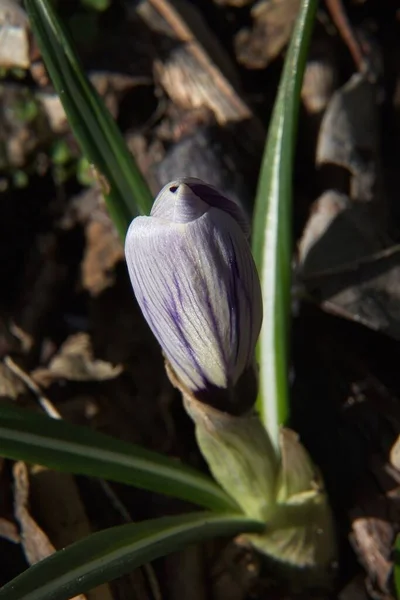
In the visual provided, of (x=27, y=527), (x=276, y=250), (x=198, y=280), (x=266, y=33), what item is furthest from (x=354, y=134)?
(x=27, y=527)

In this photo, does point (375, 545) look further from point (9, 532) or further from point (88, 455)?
point (9, 532)

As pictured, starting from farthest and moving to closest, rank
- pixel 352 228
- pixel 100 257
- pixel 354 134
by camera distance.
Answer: pixel 100 257 → pixel 354 134 → pixel 352 228

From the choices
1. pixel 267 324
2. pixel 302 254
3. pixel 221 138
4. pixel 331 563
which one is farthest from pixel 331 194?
pixel 331 563

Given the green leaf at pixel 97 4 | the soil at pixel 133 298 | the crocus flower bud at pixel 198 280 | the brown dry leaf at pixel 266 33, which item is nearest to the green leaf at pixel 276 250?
the soil at pixel 133 298

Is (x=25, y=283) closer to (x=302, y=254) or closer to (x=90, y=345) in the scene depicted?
(x=90, y=345)

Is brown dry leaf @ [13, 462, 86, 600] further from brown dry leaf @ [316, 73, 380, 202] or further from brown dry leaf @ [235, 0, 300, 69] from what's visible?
brown dry leaf @ [235, 0, 300, 69]

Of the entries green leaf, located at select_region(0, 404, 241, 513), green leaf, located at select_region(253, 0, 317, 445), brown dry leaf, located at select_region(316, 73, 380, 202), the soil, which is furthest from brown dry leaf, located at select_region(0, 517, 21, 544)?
brown dry leaf, located at select_region(316, 73, 380, 202)
